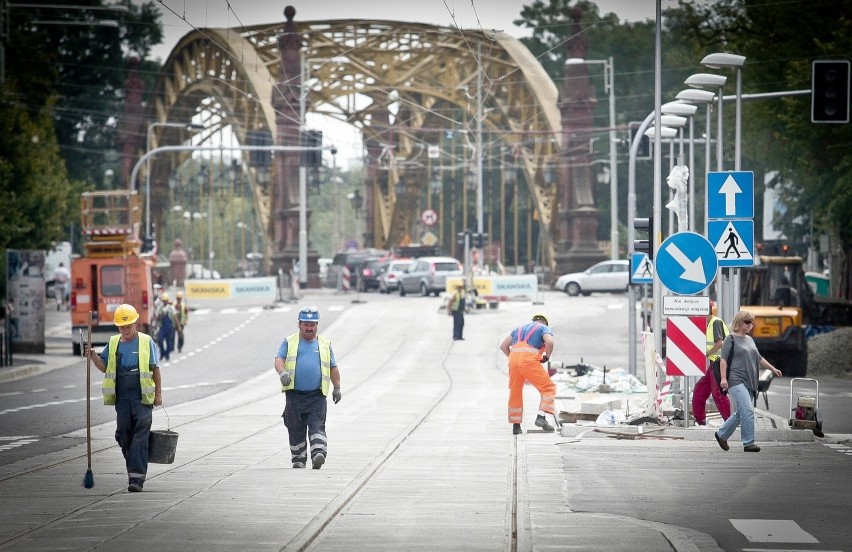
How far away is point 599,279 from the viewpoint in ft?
226

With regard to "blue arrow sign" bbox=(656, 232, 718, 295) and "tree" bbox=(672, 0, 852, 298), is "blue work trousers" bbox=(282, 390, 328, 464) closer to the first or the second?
"blue arrow sign" bbox=(656, 232, 718, 295)

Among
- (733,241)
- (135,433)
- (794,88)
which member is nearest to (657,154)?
(733,241)

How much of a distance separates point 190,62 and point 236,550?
265 ft

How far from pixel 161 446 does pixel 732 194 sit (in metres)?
11.2

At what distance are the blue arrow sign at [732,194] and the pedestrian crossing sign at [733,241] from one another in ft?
0.53

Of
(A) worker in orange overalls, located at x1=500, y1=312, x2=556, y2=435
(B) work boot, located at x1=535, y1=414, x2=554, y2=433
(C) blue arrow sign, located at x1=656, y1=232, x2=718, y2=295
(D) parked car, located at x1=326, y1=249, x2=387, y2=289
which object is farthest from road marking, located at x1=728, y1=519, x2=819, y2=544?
(D) parked car, located at x1=326, y1=249, x2=387, y2=289

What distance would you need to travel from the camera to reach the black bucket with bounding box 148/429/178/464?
14.5 metres

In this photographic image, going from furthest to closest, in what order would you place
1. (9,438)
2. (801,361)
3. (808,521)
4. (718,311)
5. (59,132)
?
(59,132) < (801,361) < (718,311) < (9,438) < (808,521)

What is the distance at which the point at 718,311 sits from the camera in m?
26.2

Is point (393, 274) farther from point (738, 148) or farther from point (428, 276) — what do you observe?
point (738, 148)

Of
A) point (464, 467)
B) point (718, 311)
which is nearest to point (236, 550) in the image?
point (464, 467)

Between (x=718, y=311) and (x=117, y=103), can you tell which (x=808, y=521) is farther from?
(x=117, y=103)

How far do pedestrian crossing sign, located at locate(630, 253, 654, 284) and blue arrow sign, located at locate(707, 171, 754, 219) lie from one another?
22.5ft

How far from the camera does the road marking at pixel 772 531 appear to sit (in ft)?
38.9
